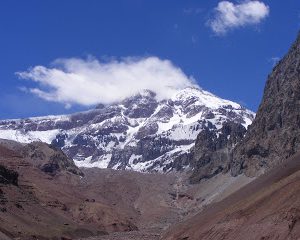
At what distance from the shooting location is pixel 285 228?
81062 mm

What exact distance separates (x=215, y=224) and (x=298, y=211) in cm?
2896

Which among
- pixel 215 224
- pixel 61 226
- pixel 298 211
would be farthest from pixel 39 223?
pixel 298 211

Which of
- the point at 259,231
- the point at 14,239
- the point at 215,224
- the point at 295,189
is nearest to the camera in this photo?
the point at 259,231

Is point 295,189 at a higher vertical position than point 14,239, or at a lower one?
lower

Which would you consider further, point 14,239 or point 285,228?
point 14,239

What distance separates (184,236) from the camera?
124 metres

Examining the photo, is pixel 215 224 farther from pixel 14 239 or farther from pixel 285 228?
pixel 14 239

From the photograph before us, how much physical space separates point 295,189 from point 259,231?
9.46m

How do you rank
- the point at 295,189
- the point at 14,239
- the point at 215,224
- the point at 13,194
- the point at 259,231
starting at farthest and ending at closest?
the point at 13,194 < the point at 14,239 < the point at 215,224 < the point at 295,189 < the point at 259,231

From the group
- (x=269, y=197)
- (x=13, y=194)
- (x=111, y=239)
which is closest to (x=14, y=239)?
(x=111, y=239)

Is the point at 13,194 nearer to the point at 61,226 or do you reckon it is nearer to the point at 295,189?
the point at 61,226

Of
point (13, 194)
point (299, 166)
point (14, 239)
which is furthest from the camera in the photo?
point (13, 194)

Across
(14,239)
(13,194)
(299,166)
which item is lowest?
(299,166)

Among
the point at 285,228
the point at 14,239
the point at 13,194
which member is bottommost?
A: the point at 285,228
